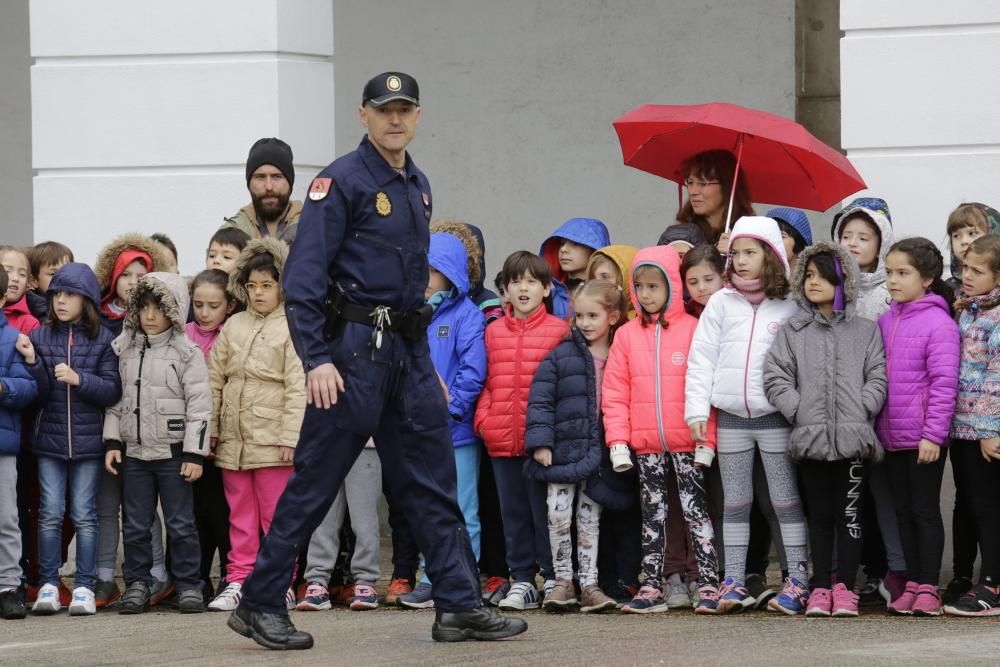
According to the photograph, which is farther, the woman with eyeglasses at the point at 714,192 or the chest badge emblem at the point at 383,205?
the woman with eyeglasses at the point at 714,192

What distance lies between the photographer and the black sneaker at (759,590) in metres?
7.40

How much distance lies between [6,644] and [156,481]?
135cm

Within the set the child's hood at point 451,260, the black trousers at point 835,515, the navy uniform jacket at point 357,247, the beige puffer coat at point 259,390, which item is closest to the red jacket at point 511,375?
the child's hood at point 451,260

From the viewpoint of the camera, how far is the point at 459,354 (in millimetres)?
7879

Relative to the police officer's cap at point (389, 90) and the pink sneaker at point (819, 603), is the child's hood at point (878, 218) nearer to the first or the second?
Result: the pink sneaker at point (819, 603)

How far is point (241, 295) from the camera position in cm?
797

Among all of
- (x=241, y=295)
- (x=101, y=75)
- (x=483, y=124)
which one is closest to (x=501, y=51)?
(x=483, y=124)

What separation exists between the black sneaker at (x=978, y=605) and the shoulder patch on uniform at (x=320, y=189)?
2977 mm

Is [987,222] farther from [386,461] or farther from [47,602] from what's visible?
[47,602]

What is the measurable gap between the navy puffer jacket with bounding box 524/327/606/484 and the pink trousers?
1153mm

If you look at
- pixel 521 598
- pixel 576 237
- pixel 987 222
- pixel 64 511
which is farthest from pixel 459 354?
pixel 987 222

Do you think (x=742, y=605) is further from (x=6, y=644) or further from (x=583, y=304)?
(x=6, y=644)

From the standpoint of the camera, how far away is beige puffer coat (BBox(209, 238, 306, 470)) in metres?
7.84

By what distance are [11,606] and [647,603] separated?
2.73 m
